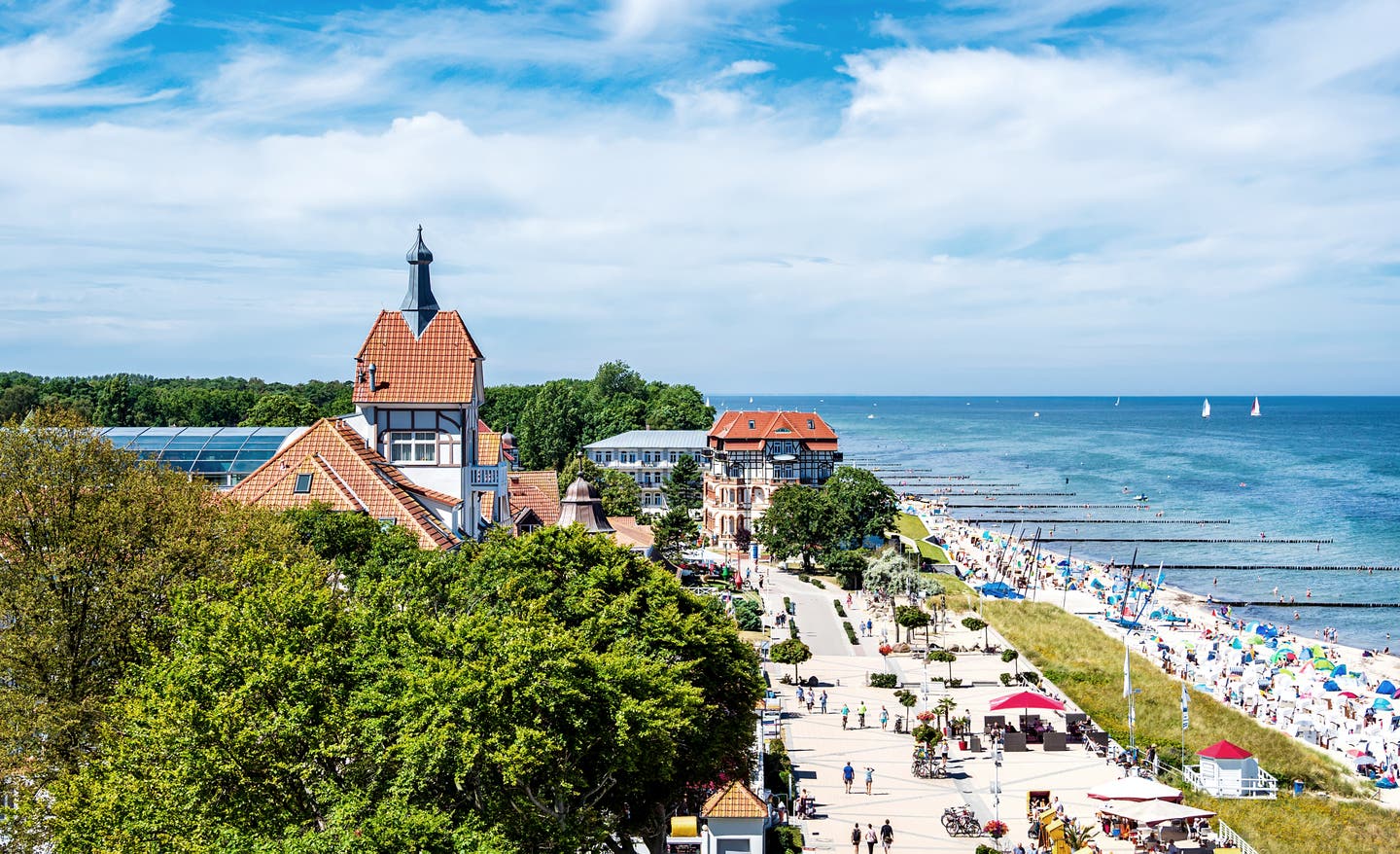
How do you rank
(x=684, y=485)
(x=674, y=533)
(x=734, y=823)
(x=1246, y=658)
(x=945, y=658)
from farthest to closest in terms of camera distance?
(x=684, y=485) → (x=674, y=533) → (x=1246, y=658) → (x=945, y=658) → (x=734, y=823)

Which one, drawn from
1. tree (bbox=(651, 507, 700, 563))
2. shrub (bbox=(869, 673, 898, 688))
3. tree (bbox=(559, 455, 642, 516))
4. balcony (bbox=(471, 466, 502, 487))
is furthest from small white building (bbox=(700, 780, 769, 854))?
tree (bbox=(559, 455, 642, 516))

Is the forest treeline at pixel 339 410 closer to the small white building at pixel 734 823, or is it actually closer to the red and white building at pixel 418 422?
the red and white building at pixel 418 422

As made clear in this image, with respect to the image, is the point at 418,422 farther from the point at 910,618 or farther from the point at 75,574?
the point at 910,618

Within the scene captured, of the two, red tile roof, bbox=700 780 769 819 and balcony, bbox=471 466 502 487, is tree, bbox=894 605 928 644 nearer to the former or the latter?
balcony, bbox=471 466 502 487

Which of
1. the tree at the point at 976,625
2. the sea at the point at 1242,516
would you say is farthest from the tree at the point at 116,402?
the tree at the point at 976,625

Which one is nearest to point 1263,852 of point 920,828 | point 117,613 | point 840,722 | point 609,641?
point 920,828

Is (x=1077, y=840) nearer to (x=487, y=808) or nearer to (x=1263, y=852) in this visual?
(x=1263, y=852)

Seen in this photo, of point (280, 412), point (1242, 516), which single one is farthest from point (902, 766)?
point (1242, 516)
